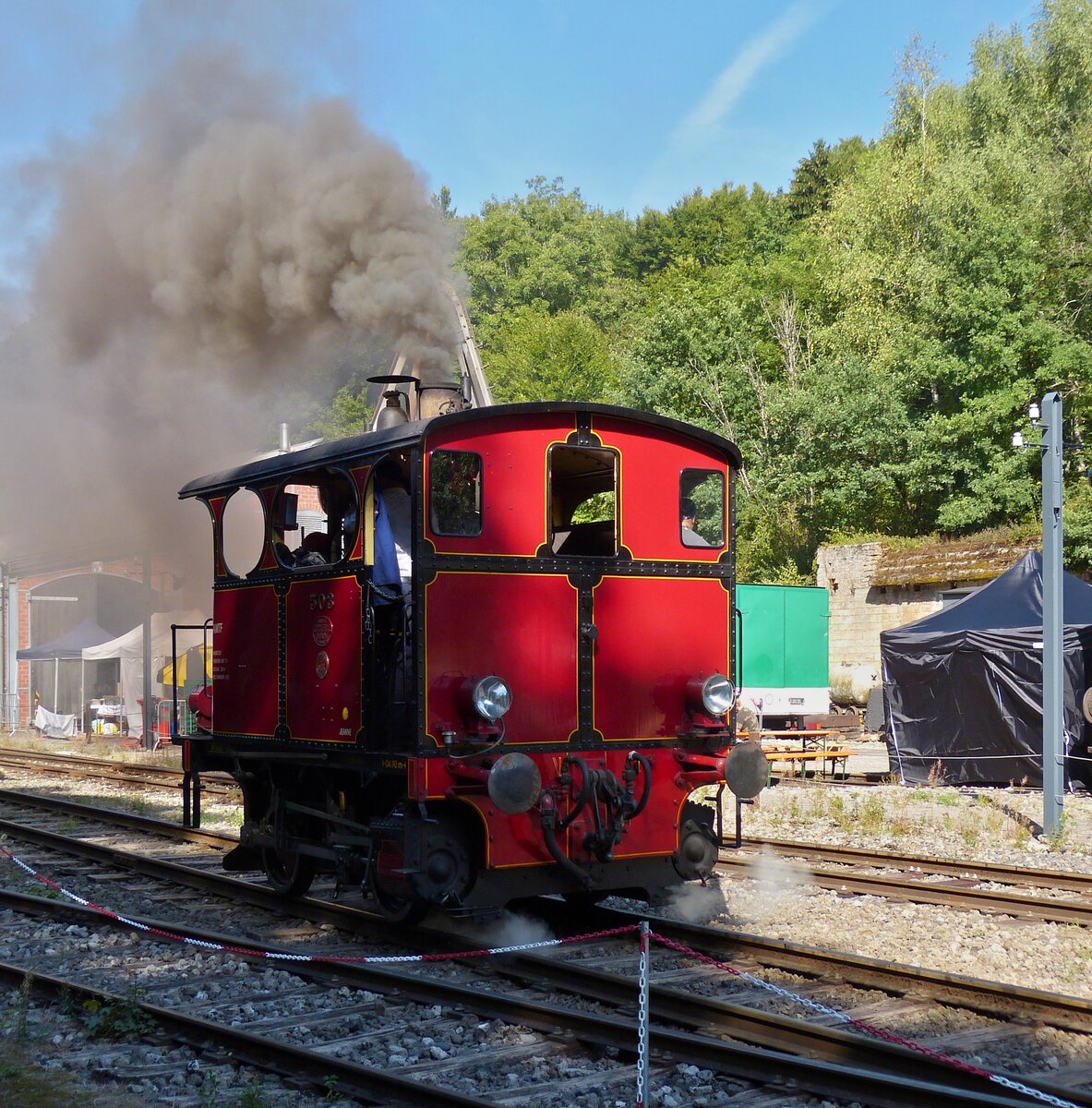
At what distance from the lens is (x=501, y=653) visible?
7855 mm

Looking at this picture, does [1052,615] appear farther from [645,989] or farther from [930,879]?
[645,989]

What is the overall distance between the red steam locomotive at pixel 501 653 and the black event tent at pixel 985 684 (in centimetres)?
1003

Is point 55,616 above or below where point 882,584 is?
below

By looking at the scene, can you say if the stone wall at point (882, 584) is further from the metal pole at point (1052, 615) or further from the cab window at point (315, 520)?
the cab window at point (315, 520)

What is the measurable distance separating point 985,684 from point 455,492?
490 inches

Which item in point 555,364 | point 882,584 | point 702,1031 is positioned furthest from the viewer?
point 555,364

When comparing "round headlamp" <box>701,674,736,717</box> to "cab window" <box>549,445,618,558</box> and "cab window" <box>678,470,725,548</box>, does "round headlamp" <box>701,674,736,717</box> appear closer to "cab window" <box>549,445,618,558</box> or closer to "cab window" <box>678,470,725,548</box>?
"cab window" <box>678,470,725,548</box>

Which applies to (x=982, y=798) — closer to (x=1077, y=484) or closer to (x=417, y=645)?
(x=417, y=645)

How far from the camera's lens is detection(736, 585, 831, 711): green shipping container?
2291 centimetres

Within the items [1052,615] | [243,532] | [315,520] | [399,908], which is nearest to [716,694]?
[399,908]

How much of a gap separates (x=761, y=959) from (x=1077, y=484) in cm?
2405

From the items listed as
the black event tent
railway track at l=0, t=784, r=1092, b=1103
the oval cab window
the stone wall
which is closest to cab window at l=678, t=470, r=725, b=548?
railway track at l=0, t=784, r=1092, b=1103

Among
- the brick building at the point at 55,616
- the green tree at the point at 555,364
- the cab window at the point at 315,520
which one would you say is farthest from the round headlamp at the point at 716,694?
the green tree at the point at 555,364

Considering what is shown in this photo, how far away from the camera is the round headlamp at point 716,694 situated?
28.0 feet
